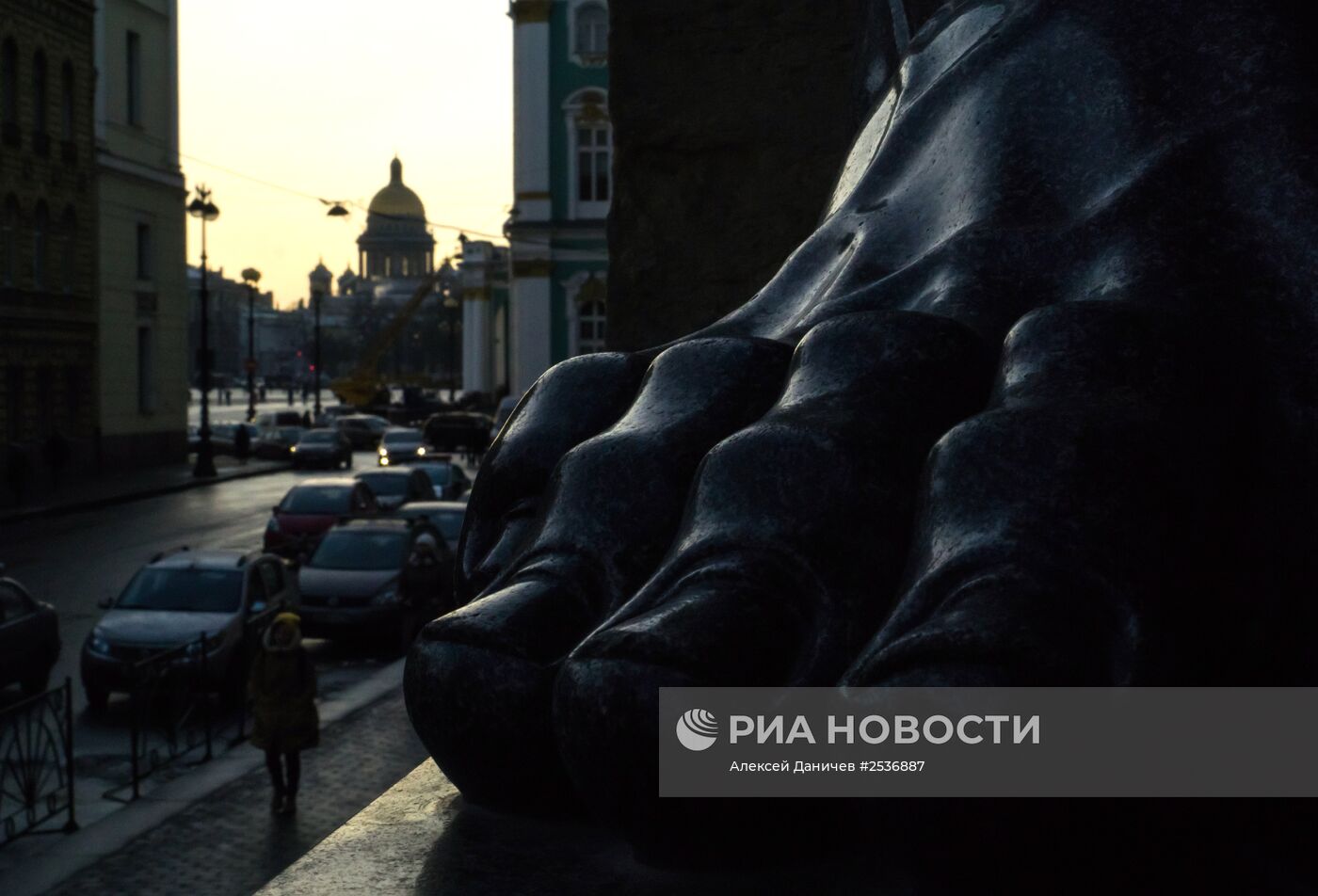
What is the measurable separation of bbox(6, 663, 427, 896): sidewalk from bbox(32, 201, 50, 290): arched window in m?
26.3

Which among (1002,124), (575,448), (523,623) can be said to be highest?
(1002,124)

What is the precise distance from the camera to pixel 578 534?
241 centimetres

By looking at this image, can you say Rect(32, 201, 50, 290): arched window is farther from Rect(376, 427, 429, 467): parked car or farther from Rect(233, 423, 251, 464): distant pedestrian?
Rect(233, 423, 251, 464): distant pedestrian

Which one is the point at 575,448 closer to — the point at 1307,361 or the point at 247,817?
the point at 1307,361

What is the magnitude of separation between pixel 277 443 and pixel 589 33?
14.5 m

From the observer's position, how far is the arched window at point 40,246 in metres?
35.3

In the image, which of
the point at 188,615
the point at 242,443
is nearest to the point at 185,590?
the point at 188,615

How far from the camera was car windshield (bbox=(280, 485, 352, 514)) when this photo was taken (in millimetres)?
22250

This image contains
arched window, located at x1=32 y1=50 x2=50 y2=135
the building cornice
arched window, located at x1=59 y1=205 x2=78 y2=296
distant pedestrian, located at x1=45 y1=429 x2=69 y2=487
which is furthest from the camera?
the building cornice

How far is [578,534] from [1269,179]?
3.77 ft

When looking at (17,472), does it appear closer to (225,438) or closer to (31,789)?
(225,438)

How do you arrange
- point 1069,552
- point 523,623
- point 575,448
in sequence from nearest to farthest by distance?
point 1069,552, point 523,623, point 575,448

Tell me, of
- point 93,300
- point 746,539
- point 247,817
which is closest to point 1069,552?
point 746,539

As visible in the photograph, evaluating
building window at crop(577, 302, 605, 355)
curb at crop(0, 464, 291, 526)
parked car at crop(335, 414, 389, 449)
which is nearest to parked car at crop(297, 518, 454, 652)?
curb at crop(0, 464, 291, 526)
